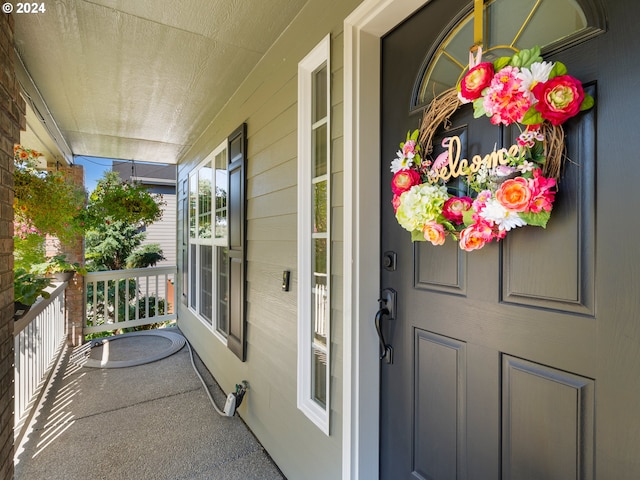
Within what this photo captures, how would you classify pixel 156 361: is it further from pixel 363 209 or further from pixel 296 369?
pixel 363 209

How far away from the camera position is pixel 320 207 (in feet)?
5.60

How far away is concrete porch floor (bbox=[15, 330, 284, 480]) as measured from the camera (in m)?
2.05

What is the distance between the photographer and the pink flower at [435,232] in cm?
98

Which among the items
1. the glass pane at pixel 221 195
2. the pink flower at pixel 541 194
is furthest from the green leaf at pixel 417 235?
the glass pane at pixel 221 195

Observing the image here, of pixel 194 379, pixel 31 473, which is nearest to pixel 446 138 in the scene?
pixel 31 473

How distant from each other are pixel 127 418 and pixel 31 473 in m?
0.68

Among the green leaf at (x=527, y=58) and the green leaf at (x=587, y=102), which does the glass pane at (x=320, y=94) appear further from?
the green leaf at (x=587, y=102)

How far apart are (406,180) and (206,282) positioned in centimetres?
347

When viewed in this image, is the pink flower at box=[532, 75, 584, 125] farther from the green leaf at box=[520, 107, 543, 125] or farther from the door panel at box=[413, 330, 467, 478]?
the door panel at box=[413, 330, 467, 478]

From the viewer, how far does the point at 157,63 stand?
92.4 inches

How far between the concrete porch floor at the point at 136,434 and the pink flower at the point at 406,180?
1953mm

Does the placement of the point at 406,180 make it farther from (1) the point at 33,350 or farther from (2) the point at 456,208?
(1) the point at 33,350

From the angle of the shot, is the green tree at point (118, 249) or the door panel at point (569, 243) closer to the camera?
the door panel at point (569, 243)

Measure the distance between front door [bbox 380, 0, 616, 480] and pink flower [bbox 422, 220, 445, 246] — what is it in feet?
0.38
